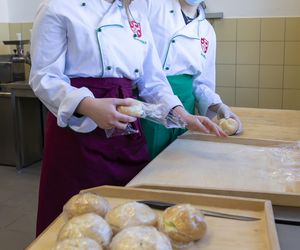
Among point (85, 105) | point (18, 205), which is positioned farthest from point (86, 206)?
point (18, 205)

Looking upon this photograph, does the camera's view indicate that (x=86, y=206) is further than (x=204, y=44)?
No

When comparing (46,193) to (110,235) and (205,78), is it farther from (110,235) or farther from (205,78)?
(205,78)

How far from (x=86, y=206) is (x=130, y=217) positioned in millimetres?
80

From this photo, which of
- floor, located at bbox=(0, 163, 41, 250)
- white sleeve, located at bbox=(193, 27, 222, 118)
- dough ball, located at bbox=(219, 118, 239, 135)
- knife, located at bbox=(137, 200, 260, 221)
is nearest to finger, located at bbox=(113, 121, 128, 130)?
knife, located at bbox=(137, 200, 260, 221)

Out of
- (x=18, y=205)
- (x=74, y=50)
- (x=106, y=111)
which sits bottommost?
(x=18, y=205)

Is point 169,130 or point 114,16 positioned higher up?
point 114,16

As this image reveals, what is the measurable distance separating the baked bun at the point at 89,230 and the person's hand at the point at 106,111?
34cm

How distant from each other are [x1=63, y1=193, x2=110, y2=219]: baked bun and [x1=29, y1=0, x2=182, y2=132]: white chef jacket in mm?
341

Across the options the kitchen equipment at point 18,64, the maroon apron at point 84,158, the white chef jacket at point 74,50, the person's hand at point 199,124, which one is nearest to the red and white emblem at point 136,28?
the white chef jacket at point 74,50

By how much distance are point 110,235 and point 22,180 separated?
2561 millimetres

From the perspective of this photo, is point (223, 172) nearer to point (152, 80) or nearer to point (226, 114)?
point (152, 80)

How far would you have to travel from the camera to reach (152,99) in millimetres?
1314

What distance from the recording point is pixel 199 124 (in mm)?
1203

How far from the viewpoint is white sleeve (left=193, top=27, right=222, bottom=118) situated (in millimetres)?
1626
